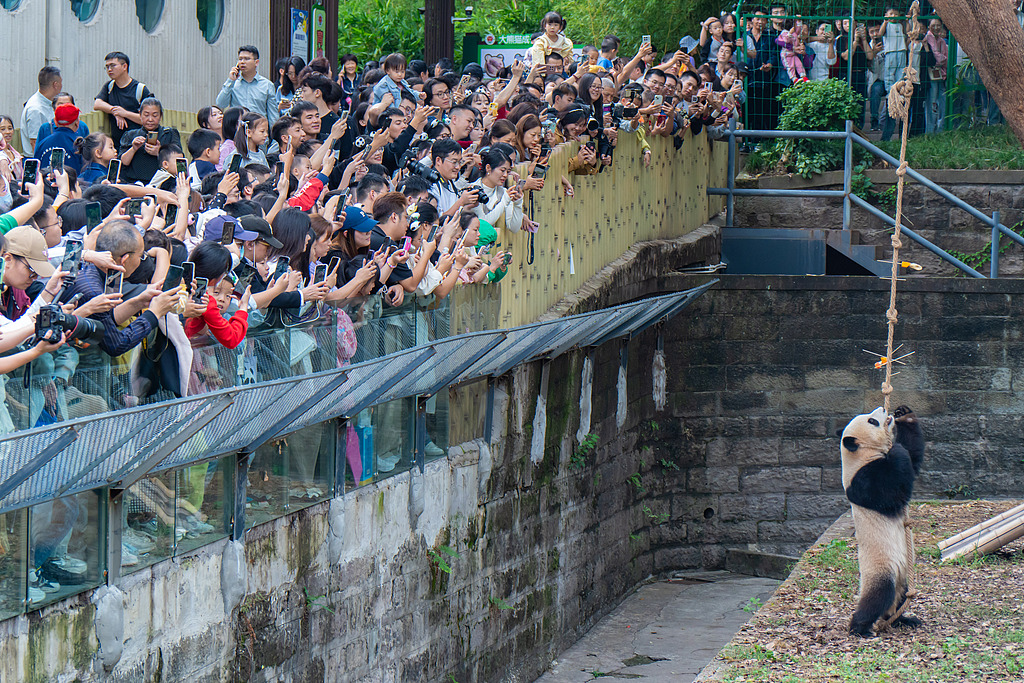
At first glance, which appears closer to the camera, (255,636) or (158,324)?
(158,324)

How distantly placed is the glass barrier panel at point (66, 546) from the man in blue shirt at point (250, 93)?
20.7 feet

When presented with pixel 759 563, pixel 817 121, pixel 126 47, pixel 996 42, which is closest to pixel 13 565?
pixel 996 42

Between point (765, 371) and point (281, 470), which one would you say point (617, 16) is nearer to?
point (765, 371)

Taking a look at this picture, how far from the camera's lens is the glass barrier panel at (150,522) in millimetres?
6027

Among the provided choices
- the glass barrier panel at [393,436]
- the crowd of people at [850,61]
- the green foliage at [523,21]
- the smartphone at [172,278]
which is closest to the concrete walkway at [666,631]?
the glass barrier panel at [393,436]

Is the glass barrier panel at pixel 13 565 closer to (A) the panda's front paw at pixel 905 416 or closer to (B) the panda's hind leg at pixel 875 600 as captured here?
(B) the panda's hind leg at pixel 875 600

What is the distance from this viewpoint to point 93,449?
5.23m

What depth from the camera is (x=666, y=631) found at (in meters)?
12.5

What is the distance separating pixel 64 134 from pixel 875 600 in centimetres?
636

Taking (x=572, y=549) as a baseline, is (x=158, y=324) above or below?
above

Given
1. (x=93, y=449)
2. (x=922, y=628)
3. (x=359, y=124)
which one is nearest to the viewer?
(x=93, y=449)

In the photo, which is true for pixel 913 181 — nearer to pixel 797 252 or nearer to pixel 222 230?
pixel 797 252

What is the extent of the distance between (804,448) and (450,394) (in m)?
6.71

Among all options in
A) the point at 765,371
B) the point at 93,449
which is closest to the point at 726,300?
the point at 765,371
